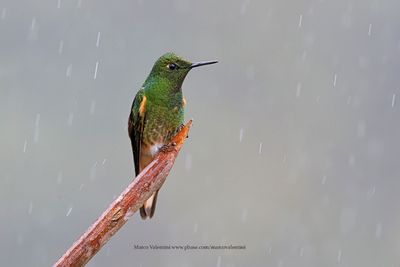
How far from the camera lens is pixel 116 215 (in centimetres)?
547

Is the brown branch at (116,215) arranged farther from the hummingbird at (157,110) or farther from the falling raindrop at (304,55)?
the falling raindrop at (304,55)

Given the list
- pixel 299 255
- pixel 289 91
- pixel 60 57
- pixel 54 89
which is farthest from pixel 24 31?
pixel 299 255

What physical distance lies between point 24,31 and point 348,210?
16.3 meters

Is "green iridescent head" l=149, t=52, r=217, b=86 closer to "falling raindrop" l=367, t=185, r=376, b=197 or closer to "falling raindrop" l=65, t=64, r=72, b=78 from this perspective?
"falling raindrop" l=367, t=185, r=376, b=197

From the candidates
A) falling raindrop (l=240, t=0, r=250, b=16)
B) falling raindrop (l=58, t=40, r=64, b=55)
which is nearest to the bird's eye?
falling raindrop (l=58, t=40, r=64, b=55)

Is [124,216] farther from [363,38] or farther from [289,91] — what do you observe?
[363,38]

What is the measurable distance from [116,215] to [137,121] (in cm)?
197

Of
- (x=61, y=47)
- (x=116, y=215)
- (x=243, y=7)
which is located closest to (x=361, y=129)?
(x=61, y=47)

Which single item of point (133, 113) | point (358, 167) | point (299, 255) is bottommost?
point (299, 255)

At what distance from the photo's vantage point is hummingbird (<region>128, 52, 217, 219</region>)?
6.99 metres

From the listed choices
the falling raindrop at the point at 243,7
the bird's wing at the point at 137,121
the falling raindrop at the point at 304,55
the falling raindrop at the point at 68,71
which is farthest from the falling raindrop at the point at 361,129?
the bird's wing at the point at 137,121

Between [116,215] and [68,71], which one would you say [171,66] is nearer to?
[116,215]

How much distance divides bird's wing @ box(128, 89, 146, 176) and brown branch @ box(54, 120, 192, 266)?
117cm

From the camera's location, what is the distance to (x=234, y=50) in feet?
137
